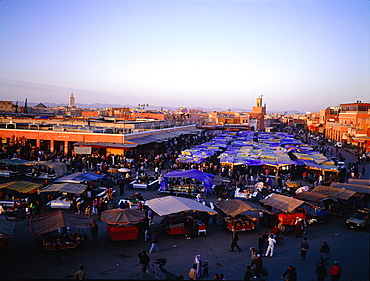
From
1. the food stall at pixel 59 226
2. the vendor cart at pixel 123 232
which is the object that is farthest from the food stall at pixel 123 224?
the food stall at pixel 59 226

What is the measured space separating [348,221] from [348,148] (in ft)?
113

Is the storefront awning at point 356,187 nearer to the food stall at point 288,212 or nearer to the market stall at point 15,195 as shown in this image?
the food stall at point 288,212

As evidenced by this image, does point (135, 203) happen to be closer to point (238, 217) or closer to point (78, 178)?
point (78, 178)

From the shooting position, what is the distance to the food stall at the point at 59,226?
9531 mm

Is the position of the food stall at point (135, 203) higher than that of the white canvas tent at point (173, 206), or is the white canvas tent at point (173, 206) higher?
the white canvas tent at point (173, 206)

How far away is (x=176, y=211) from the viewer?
36.4 feet

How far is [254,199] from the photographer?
1641 cm

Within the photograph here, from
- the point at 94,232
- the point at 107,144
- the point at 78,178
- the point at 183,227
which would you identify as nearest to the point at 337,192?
the point at 183,227

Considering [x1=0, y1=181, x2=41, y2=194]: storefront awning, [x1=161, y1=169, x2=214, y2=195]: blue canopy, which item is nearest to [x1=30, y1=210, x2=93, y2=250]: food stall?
[x1=0, y1=181, x2=41, y2=194]: storefront awning

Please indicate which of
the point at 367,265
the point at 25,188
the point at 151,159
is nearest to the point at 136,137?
the point at 151,159

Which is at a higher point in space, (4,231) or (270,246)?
(4,231)

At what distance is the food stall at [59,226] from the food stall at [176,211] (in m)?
2.58

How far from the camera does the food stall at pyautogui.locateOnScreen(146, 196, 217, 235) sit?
11289 millimetres

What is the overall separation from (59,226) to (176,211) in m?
3.82
